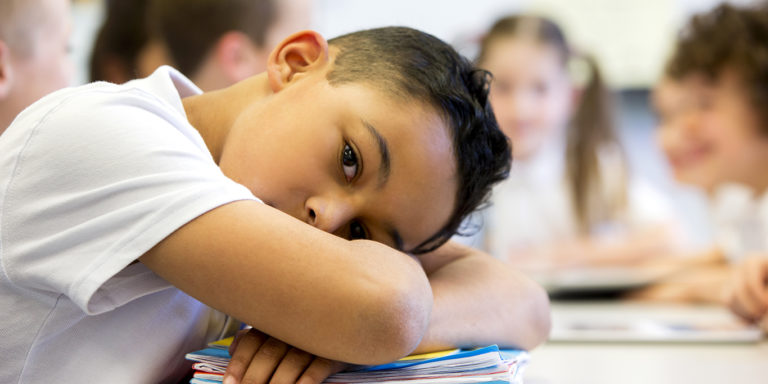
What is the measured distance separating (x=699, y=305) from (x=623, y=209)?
1.24m

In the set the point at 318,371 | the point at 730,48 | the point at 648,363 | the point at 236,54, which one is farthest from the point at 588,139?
the point at 318,371

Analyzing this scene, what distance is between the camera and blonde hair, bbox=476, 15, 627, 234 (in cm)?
293

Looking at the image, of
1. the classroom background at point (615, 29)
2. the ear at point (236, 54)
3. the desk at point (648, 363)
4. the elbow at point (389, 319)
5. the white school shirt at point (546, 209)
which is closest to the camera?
the elbow at point (389, 319)

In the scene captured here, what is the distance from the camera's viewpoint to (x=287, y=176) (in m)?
0.67

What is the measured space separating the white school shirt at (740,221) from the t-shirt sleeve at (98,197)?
1859mm

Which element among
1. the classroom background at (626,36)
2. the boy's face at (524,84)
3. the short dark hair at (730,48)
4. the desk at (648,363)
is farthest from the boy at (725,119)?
the classroom background at (626,36)

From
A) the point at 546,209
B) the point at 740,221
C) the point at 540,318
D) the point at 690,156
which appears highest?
the point at 540,318

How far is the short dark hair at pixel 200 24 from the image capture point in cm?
179

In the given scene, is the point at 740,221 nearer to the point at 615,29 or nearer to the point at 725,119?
the point at 725,119

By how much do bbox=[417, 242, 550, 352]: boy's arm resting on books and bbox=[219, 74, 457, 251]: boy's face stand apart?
10cm

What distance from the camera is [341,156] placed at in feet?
2.21

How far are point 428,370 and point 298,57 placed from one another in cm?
40

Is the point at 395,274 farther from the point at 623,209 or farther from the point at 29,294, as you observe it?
the point at 623,209

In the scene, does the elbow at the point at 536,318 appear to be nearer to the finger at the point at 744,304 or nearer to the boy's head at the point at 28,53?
the finger at the point at 744,304
